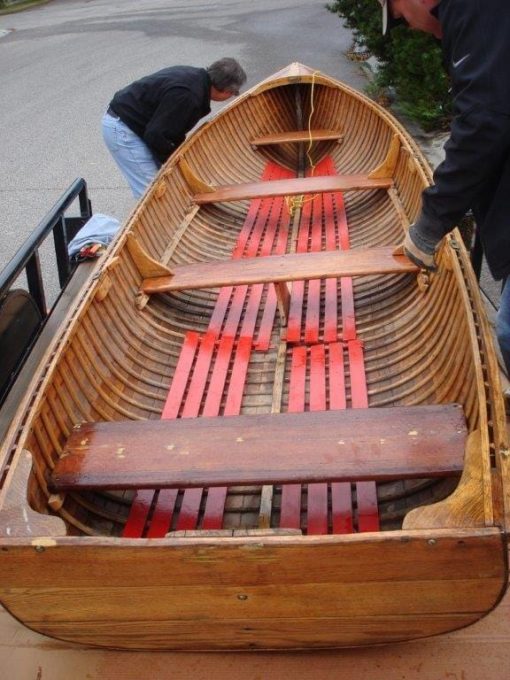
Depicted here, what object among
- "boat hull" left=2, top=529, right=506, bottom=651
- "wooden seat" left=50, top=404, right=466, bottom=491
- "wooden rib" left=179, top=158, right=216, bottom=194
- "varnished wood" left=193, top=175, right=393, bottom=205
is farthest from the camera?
"wooden rib" left=179, top=158, right=216, bottom=194

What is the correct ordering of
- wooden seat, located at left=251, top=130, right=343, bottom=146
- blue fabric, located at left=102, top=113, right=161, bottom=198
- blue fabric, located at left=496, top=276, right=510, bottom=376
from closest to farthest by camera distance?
1. blue fabric, located at left=496, top=276, right=510, bottom=376
2. blue fabric, located at left=102, top=113, right=161, bottom=198
3. wooden seat, located at left=251, top=130, right=343, bottom=146

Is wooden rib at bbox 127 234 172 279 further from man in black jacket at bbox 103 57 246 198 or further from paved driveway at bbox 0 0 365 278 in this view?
paved driveway at bbox 0 0 365 278

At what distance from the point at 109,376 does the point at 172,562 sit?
5.36ft

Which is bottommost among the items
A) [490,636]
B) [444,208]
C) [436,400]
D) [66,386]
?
[490,636]

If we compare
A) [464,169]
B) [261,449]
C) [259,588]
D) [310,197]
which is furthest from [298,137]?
[259,588]

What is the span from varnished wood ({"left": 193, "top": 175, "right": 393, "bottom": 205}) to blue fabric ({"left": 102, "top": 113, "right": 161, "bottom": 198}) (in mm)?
726

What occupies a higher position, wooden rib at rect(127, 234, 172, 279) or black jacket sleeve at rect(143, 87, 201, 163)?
black jacket sleeve at rect(143, 87, 201, 163)

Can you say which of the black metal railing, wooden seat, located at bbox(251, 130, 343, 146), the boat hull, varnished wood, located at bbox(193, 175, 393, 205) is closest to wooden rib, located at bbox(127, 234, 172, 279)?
the black metal railing

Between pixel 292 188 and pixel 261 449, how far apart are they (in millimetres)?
3153

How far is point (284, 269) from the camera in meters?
3.95

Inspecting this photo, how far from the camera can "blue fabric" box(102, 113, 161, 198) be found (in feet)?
19.1

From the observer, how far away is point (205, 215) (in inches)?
219

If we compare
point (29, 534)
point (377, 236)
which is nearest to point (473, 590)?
point (29, 534)

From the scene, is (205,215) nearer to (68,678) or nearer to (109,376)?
(109,376)
